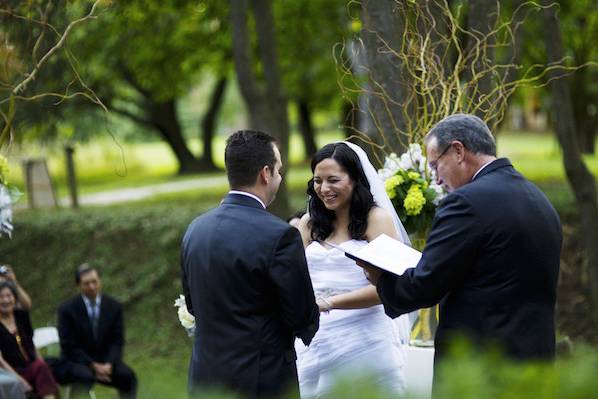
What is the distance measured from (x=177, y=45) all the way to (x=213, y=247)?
48.5 feet

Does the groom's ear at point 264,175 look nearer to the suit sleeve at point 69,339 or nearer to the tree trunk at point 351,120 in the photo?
the tree trunk at point 351,120

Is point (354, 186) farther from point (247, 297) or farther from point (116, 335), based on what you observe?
point (116, 335)

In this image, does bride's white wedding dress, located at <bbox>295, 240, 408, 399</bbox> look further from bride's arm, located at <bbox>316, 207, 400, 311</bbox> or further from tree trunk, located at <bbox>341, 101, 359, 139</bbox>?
tree trunk, located at <bbox>341, 101, 359, 139</bbox>

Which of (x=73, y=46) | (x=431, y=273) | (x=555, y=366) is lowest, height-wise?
(x=431, y=273)

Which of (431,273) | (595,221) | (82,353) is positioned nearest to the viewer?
(431,273)

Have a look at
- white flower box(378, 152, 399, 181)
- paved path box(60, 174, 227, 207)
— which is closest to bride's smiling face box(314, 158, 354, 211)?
white flower box(378, 152, 399, 181)

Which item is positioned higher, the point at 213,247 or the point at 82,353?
the point at 213,247

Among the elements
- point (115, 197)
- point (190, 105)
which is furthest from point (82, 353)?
point (190, 105)

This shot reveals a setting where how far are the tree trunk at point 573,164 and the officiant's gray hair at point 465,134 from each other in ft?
25.1

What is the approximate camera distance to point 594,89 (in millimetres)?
23812

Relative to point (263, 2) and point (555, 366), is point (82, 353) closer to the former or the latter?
point (263, 2)

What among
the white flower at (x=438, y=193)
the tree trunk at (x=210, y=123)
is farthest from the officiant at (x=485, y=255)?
the tree trunk at (x=210, y=123)

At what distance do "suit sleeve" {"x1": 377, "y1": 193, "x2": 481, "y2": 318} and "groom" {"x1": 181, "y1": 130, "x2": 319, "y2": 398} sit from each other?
1.52 ft

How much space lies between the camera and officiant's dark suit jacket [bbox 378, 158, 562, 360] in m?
4.34
